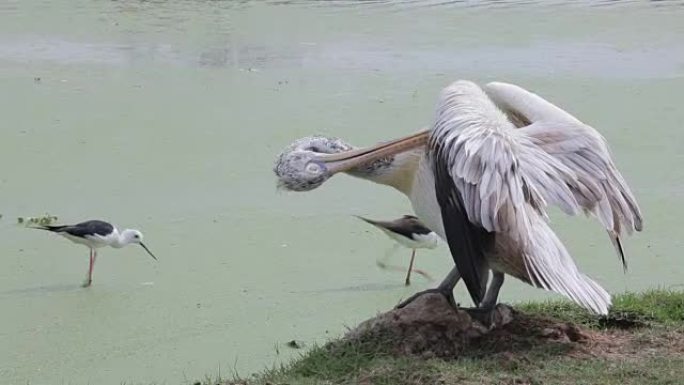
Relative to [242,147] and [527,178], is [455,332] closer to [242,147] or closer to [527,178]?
[527,178]

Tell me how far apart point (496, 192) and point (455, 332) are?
1.70 ft

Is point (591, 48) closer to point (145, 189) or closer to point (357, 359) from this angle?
point (145, 189)

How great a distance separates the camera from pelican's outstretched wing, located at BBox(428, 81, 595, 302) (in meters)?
3.13

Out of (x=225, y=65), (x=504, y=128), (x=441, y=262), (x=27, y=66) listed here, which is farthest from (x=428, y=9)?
(x=504, y=128)

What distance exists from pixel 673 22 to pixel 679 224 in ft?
16.7

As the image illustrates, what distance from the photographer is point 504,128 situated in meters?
3.34

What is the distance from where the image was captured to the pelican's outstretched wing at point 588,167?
11.1 feet

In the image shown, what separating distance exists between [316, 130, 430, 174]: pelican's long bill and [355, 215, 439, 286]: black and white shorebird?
132 cm

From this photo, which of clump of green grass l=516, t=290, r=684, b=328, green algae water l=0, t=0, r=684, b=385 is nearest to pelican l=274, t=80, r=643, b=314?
clump of green grass l=516, t=290, r=684, b=328

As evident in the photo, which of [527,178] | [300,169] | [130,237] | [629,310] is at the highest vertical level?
[527,178]

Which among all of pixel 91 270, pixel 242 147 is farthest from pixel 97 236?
pixel 242 147

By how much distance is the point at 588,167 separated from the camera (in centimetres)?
342

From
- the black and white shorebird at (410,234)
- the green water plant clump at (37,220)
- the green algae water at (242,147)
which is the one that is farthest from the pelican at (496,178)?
the green water plant clump at (37,220)

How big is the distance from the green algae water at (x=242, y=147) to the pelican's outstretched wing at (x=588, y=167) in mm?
1157
